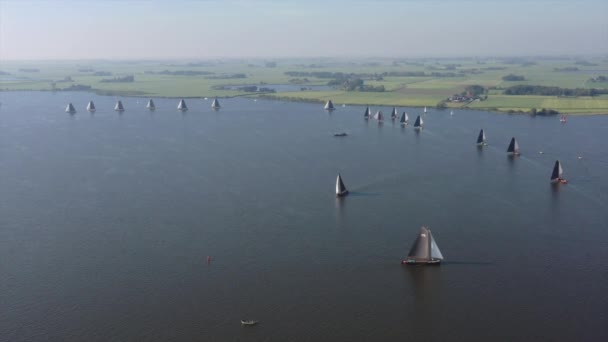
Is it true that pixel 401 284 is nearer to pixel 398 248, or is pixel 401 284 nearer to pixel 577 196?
pixel 398 248

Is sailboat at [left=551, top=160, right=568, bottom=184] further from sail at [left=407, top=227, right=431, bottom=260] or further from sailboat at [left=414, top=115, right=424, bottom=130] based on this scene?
sailboat at [left=414, top=115, right=424, bottom=130]

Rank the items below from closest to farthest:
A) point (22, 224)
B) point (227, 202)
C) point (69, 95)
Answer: point (22, 224)
point (227, 202)
point (69, 95)

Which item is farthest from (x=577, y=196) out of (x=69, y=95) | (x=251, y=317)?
(x=69, y=95)

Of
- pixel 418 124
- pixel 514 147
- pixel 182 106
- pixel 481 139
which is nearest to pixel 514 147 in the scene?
pixel 514 147

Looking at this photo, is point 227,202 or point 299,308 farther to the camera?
point 227,202

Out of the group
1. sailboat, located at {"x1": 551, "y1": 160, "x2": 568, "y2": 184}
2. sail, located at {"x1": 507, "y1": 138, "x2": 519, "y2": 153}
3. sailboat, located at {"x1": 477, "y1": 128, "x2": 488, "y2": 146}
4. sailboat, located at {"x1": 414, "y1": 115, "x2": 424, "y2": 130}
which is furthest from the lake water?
sailboat, located at {"x1": 414, "y1": 115, "x2": 424, "y2": 130}

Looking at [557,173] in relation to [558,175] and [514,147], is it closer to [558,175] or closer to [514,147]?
[558,175]

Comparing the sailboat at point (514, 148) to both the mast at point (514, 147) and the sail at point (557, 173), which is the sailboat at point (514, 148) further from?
the sail at point (557, 173)
